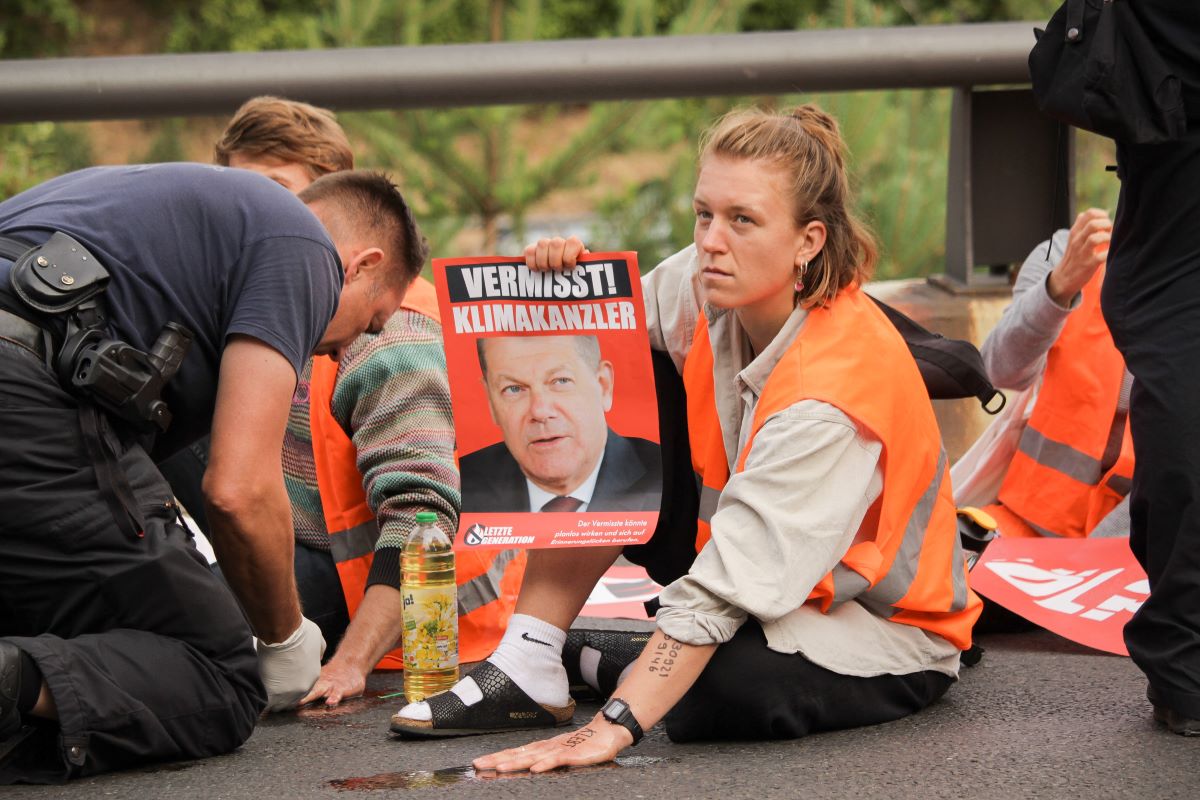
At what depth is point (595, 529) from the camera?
3475 mm

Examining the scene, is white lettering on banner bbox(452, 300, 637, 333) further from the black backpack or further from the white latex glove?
the white latex glove

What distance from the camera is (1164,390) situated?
10.5 feet

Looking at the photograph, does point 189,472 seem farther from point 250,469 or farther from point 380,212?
point 250,469

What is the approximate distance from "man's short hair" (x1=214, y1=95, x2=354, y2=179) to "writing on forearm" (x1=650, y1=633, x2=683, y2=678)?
76.9 inches

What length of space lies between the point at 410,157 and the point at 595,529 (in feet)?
18.9

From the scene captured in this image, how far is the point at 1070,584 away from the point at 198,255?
7.50 feet

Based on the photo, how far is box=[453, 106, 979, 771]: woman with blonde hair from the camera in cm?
304

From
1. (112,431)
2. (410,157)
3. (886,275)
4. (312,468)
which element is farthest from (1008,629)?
(410,157)

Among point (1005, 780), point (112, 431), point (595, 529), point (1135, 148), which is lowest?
point (1005, 780)

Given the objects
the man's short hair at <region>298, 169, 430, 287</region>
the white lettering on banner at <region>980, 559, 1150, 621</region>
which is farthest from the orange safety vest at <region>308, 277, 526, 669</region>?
the white lettering on banner at <region>980, 559, 1150, 621</region>

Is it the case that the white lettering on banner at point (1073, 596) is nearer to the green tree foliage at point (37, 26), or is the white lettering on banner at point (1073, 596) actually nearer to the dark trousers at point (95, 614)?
the dark trousers at point (95, 614)

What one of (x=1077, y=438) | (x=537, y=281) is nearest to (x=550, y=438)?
(x=537, y=281)

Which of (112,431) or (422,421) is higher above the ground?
(112,431)

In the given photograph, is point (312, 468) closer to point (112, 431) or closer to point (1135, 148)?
point (112, 431)
